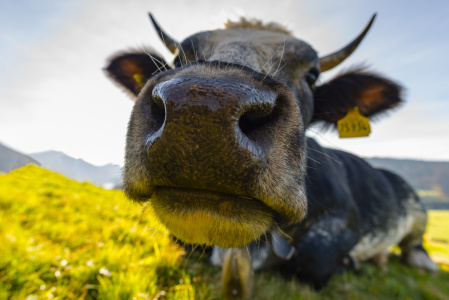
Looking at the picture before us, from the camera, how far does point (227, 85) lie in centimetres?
96

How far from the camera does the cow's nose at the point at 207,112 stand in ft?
2.93

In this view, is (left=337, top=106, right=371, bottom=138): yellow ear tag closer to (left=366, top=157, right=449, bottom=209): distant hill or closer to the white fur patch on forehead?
the white fur patch on forehead

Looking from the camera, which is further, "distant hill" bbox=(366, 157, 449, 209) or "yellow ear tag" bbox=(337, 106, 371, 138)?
"distant hill" bbox=(366, 157, 449, 209)

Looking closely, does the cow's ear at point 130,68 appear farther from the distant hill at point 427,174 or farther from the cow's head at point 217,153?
the distant hill at point 427,174

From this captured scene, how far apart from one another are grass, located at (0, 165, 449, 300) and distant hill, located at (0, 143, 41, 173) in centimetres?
64

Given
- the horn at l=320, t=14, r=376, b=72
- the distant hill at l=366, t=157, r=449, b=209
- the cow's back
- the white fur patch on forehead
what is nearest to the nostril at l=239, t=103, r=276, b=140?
the cow's back

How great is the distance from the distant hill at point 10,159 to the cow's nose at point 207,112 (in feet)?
4.72

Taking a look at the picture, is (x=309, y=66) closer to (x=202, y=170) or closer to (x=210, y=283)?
(x=202, y=170)

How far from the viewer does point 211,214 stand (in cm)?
102

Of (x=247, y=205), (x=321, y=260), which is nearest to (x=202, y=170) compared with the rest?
(x=247, y=205)

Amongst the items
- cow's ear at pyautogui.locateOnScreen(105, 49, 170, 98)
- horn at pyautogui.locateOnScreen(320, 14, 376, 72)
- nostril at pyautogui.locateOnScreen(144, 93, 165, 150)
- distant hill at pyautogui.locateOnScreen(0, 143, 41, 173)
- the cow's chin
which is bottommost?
distant hill at pyautogui.locateOnScreen(0, 143, 41, 173)

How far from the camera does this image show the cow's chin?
40.0 inches

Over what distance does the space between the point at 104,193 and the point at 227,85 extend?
4.52 meters

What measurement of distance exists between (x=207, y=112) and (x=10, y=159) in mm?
1859
